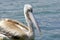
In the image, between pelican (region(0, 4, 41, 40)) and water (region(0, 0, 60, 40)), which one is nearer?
pelican (region(0, 4, 41, 40))

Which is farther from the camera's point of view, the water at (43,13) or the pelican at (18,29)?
the water at (43,13)

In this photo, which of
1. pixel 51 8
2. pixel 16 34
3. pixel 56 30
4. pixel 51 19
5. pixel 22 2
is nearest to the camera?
pixel 16 34

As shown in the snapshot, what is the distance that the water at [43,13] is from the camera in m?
10.9

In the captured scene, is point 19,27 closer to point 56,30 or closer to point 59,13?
point 56,30

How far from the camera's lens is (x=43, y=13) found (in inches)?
524

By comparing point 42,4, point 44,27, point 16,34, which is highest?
point 42,4

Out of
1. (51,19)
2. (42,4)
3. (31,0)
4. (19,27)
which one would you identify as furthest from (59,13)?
(19,27)

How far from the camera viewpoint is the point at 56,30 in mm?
10992

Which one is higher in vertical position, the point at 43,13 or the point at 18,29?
the point at 43,13

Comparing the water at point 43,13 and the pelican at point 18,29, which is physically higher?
the water at point 43,13

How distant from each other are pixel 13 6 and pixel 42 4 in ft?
3.84

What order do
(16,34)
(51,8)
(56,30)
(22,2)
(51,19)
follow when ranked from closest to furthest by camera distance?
(16,34) → (56,30) → (51,19) → (51,8) → (22,2)

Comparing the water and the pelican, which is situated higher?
the water

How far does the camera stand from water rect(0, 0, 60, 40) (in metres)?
10.9
